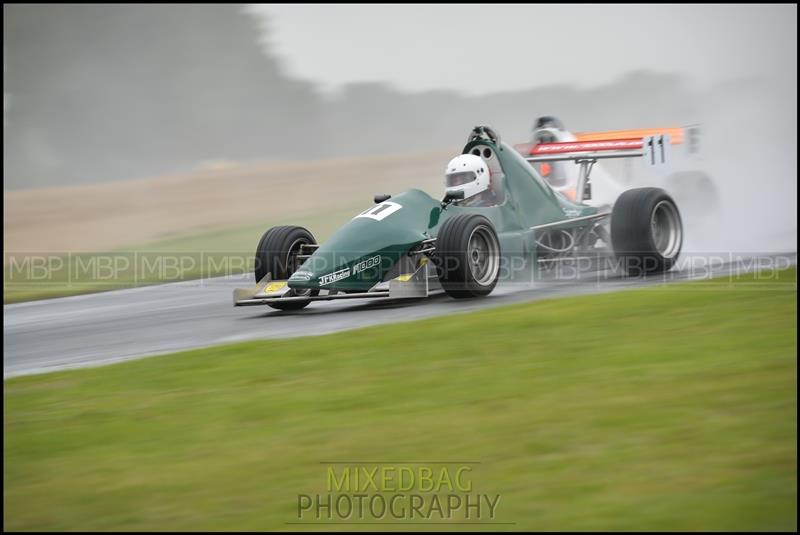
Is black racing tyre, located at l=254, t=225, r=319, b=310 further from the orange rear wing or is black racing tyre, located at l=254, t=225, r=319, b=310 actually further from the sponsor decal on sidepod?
the orange rear wing

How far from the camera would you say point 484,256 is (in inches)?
392

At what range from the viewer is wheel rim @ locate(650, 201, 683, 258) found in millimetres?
11477

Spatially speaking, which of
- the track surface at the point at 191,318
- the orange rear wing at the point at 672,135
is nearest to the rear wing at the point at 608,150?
the orange rear wing at the point at 672,135

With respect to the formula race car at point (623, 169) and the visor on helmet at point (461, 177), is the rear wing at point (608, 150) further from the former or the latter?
the visor on helmet at point (461, 177)

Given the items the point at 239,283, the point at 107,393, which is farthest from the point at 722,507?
the point at 239,283

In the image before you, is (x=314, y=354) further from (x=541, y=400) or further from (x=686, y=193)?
(x=686, y=193)

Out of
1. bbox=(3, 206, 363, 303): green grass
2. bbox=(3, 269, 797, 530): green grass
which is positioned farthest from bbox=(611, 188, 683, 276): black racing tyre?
bbox=(3, 206, 363, 303): green grass

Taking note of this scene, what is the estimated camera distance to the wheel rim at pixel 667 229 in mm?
11477

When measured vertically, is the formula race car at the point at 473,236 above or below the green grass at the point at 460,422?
above

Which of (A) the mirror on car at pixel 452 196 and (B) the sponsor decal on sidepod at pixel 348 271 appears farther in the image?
(A) the mirror on car at pixel 452 196

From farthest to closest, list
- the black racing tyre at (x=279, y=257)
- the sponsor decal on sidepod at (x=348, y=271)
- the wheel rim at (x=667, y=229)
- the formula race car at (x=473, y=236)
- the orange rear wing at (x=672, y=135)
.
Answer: the orange rear wing at (x=672, y=135) < the wheel rim at (x=667, y=229) < the black racing tyre at (x=279, y=257) < the formula race car at (x=473, y=236) < the sponsor decal on sidepod at (x=348, y=271)

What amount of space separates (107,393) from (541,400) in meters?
2.97

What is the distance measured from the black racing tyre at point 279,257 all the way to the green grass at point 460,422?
2.22 m

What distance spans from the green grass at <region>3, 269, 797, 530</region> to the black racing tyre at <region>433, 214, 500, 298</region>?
103 centimetres
